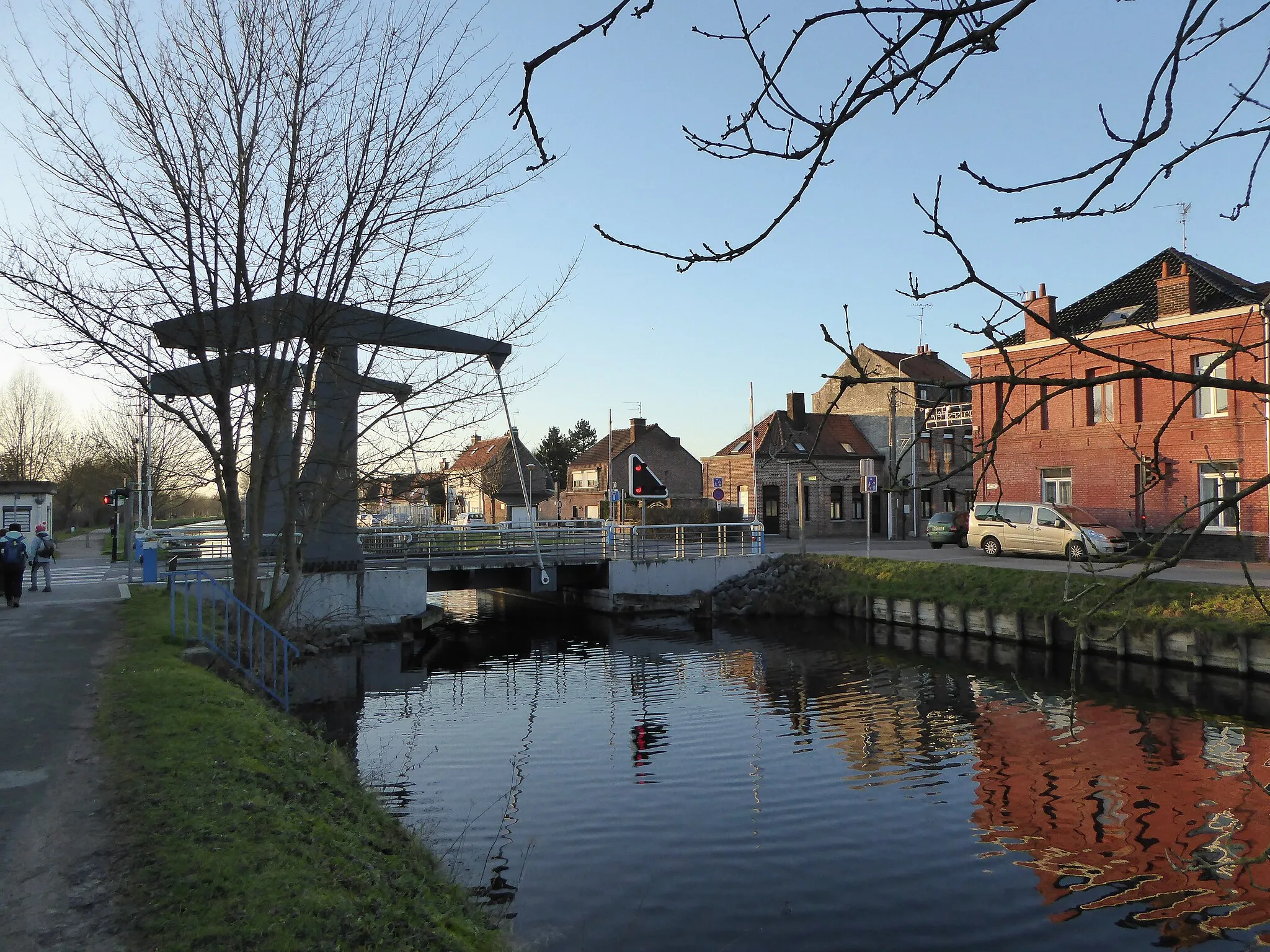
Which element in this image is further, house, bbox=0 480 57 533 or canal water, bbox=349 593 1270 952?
house, bbox=0 480 57 533

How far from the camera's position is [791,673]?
17672mm

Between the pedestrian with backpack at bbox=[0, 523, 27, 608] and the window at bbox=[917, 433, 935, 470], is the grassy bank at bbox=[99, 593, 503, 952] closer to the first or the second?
the pedestrian with backpack at bbox=[0, 523, 27, 608]

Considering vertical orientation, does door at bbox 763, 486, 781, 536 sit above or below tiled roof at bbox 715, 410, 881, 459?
below

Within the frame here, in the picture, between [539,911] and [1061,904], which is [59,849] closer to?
[539,911]

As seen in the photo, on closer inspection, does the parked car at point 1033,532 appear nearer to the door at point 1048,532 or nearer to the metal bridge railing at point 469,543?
the door at point 1048,532

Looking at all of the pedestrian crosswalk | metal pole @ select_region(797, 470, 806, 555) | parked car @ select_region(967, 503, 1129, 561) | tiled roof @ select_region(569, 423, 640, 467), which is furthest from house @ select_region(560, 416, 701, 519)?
the pedestrian crosswalk

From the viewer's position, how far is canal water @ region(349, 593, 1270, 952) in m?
7.09

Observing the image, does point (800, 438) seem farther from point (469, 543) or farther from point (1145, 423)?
point (469, 543)

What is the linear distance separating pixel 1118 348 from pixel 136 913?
27.2m

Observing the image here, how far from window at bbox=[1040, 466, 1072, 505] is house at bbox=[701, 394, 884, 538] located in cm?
1370

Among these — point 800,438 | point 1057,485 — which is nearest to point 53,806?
point 1057,485

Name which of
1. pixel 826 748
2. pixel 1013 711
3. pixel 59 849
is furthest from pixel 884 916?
pixel 1013 711

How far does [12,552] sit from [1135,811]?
55.1ft

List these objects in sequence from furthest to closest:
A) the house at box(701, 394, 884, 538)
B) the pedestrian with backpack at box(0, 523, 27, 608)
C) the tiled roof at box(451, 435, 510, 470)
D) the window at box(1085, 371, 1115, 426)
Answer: the house at box(701, 394, 884, 538) < the window at box(1085, 371, 1115, 426) < the pedestrian with backpack at box(0, 523, 27, 608) < the tiled roof at box(451, 435, 510, 470)
